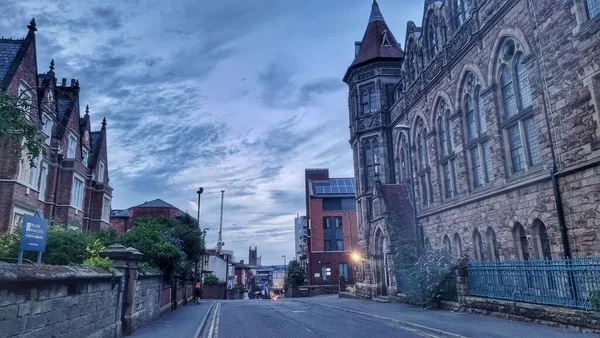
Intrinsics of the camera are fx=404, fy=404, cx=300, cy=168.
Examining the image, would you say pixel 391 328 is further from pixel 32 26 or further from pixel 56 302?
pixel 32 26

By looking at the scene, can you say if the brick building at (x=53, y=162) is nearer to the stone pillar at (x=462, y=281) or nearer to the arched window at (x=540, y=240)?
the stone pillar at (x=462, y=281)

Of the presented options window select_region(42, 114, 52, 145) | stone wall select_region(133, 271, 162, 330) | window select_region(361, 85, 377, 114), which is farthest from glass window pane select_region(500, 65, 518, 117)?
window select_region(42, 114, 52, 145)

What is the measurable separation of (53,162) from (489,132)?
25446 mm

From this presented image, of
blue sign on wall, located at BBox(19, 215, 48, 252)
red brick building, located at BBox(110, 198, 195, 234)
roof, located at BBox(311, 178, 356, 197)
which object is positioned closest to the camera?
blue sign on wall, located at BBox(19, 215, 48, 252)

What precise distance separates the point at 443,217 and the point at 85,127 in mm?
27060

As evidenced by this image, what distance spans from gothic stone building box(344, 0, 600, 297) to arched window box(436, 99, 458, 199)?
0.06 meters

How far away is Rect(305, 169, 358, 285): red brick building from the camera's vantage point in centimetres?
5531

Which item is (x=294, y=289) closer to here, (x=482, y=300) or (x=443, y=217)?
(x=443, y=217)

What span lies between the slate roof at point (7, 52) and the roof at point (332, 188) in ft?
138

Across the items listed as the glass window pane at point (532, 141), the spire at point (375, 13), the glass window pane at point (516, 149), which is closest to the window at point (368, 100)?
the spire at point (375, 13)

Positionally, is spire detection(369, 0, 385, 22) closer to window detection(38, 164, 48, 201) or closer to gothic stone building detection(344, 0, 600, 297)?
gothic stone building detection(344, 0, 600, 297)

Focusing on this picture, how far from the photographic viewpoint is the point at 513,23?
16422mm

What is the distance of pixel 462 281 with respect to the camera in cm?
1623

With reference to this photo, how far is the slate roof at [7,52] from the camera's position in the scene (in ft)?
72.4
